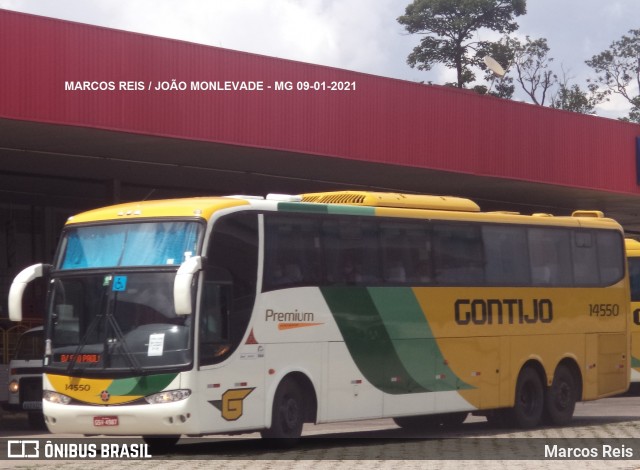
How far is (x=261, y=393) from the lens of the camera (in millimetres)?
14945

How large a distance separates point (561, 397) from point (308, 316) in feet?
19.9

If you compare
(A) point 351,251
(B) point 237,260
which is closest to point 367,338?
(A) point 351,251

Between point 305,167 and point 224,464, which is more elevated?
point 305,167

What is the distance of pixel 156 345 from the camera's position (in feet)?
46.6

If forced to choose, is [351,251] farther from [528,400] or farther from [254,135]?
[254,135]

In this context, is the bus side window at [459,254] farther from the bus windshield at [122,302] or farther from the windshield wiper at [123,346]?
the windshield wiper at [123,346]

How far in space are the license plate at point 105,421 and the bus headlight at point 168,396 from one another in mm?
443

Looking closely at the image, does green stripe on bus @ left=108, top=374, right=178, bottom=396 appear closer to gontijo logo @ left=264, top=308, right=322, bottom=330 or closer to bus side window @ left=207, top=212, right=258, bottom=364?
bus side window @ left=207, top=212, right=258, bottom=364

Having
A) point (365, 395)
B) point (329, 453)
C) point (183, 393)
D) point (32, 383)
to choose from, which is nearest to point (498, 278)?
point (365, 395)

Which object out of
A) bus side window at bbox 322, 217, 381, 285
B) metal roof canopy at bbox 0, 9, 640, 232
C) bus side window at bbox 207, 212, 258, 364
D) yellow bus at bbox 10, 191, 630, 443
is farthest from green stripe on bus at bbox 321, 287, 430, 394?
metal roof canopy at bbox 0, 9, 640, 232

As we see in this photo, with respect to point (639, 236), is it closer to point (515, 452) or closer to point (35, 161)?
point (35, 161)

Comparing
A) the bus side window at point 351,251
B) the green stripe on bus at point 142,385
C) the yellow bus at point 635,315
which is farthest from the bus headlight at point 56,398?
the yellow bus at point 635,315

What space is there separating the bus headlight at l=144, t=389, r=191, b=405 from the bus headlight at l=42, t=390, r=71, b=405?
1.10 meters

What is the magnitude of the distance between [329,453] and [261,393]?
1037 mm
